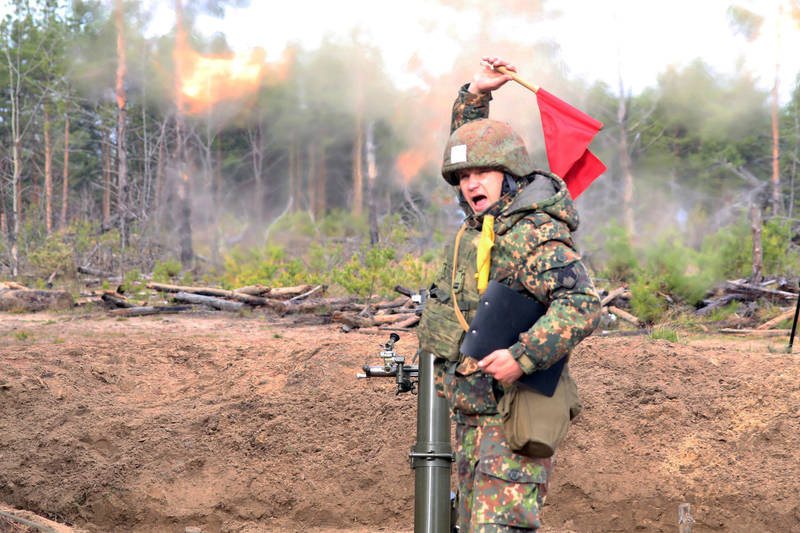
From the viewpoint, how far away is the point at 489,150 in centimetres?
258

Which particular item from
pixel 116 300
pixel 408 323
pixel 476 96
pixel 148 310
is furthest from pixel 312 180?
pixel 476 96

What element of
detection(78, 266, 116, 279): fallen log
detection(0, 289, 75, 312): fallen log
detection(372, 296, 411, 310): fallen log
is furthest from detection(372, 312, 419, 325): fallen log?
detection(78, 266, 116, 279): fallen log

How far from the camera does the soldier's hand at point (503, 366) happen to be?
228 cm

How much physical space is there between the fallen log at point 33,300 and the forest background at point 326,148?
1961 millimetres

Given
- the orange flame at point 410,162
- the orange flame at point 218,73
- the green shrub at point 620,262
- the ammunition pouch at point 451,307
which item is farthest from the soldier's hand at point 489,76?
the orange flame at point 218,73

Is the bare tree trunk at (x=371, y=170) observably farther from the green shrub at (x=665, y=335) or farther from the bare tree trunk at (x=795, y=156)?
the bare tree trunk at (x=795, y=156)

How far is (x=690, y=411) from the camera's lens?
212 inches

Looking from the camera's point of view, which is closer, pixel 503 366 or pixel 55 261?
pixel 503 366

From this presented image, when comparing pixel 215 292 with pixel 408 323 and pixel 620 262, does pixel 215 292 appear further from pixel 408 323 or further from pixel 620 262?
pixel 620 262

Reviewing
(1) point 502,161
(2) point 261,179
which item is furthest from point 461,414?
(2) point 261,179

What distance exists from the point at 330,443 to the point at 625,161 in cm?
1361

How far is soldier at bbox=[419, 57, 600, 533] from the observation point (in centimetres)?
230

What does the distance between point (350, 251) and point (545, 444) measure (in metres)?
10.7

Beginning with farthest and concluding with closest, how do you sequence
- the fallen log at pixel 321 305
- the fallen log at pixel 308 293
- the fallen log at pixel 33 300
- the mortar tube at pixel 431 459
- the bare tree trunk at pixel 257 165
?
the bare tree trunk at pixel 257 165 → the fallen log at pixel 308 293 → the fallen log at pixel 33 300 → the fallen log at pixel 321 305 → the mortar tube at pixel 431 459
